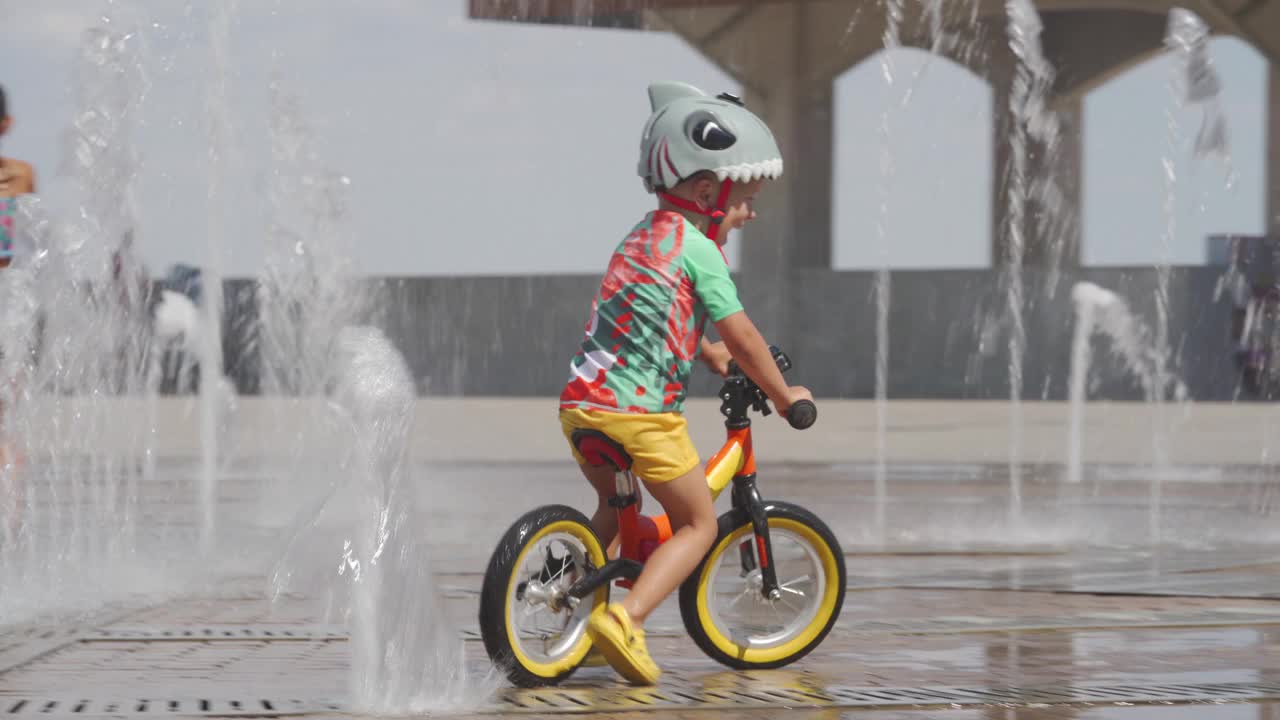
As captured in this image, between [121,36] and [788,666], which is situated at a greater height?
[121,36]

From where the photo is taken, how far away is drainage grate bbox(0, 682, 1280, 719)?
13.8 ft

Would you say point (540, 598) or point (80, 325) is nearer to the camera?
point (540, 598)

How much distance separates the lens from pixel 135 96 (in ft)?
27.7

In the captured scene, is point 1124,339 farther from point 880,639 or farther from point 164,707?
point 164,707

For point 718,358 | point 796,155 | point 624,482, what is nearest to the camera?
point 624,482

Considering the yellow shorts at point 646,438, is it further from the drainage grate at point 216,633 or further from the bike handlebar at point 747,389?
the drainage grate at point 216,633

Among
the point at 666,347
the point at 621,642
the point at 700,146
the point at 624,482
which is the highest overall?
the point at 700,146

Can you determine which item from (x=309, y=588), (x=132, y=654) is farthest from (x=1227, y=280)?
(x=132, y=654)

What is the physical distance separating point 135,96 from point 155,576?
2.51 meters

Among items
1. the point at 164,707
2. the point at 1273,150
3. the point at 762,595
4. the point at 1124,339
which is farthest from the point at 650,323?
the point at 1124,339

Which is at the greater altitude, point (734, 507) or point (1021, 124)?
point (1021, 124)

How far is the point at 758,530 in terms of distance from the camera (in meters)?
4.83

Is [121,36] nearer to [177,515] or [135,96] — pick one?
[135,96]

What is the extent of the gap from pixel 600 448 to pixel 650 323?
1.09ft
